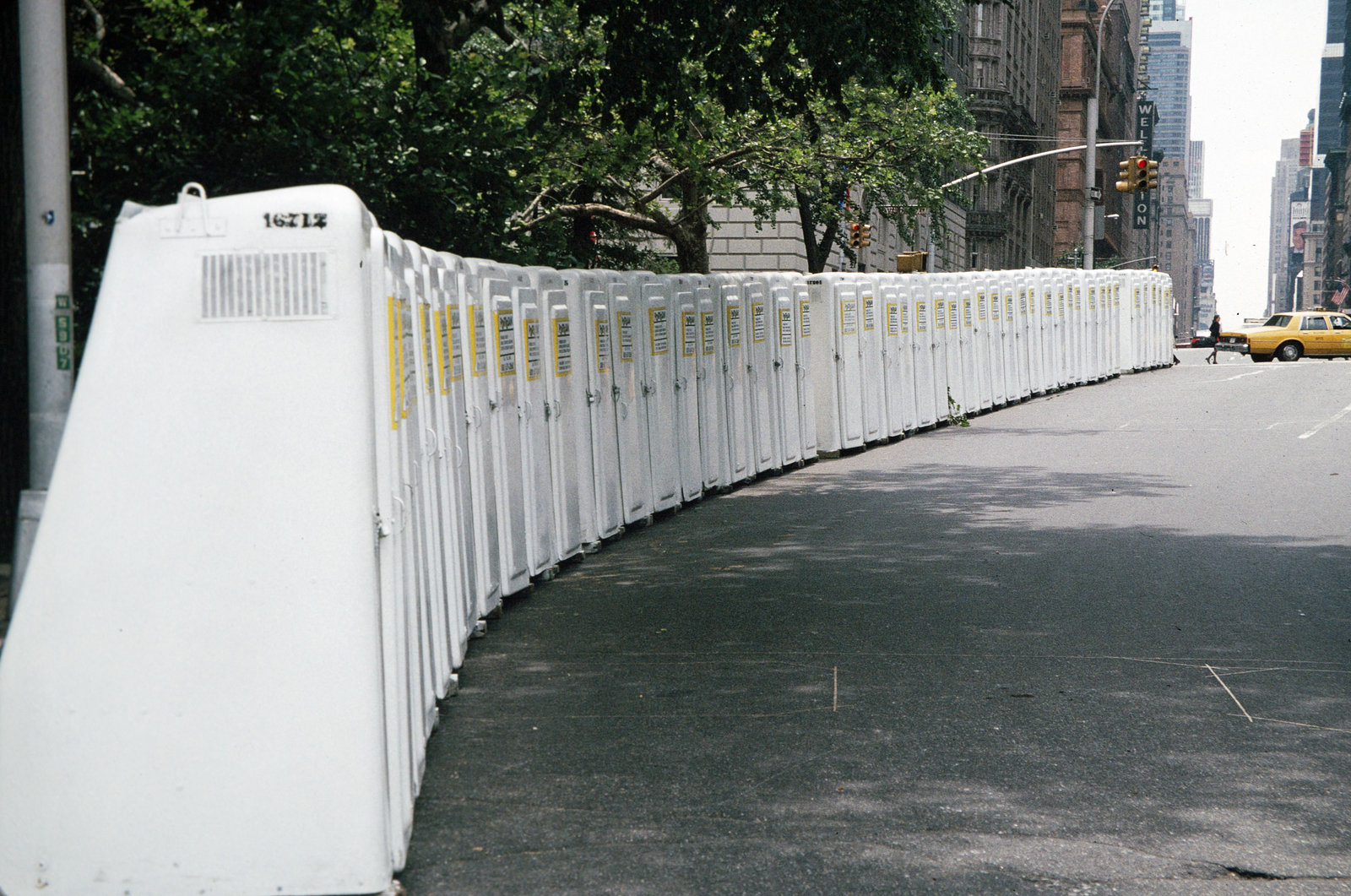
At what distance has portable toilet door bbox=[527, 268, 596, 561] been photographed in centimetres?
927

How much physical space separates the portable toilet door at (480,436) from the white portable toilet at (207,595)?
10.1 ft

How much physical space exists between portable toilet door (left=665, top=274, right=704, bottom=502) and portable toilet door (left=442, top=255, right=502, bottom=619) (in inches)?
168

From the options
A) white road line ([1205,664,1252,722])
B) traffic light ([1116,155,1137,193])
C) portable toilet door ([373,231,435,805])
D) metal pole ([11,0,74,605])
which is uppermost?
traffic light ([1116,155,1137,193])

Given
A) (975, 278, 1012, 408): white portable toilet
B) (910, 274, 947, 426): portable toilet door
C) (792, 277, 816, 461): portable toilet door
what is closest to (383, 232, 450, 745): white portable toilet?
(792, 277, 816, 461): portable toilet door

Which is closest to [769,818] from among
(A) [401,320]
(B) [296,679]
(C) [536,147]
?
(B) [296,679]

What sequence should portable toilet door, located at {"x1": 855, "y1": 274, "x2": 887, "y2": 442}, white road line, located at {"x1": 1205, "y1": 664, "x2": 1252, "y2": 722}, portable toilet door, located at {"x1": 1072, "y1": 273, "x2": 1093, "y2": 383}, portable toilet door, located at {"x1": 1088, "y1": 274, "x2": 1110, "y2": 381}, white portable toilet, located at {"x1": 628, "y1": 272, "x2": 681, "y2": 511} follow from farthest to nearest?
portable toilet door, located at {"x1": 1088, "y1": 274, "x2": 1110, "y2": 381} → portable toilet door, located at {"x1": 1072, "y1": 273, "x2": 1093, "y2": 383} → portable toilet door, located at {"x1": 855, "y1": 274, "x2": 887, "y2": 442} → white portable toilet, located at {"x1": 628, "y1": 272, "x2": 681, "y2": 511} → white road line, located at {"x1": 1205, "y1": 664, "x2": 1252, "y2": 722}

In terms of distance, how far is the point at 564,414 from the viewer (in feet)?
31.5

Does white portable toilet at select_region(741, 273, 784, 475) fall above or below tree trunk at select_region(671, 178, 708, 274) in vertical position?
below

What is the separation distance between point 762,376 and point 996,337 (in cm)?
1030

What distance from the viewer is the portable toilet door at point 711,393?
1284 centimetres

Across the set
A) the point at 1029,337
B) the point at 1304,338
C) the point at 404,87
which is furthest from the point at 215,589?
the point at 1304,338

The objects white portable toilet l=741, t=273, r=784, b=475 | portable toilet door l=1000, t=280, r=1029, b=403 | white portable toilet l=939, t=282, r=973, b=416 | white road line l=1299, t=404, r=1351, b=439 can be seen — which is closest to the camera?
white portable toilet l=741, t=273, r=784, b=475

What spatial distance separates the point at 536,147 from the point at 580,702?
15335mm

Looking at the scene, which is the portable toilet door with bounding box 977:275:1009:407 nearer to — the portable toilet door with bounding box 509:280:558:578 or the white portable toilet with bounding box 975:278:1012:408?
the white portable toilet with bounding box 975:278:1012:408
